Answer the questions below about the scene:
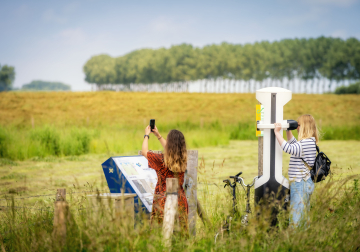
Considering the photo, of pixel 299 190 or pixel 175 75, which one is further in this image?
pixel 175 75

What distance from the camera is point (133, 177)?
14.0 feet

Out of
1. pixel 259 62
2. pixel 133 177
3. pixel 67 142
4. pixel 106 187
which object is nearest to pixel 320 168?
pixel 133 177

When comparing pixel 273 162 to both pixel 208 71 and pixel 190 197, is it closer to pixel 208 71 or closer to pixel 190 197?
pixel 190 197

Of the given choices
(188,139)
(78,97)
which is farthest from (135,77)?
(188,139)

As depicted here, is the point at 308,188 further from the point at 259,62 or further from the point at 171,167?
the point at 259,62

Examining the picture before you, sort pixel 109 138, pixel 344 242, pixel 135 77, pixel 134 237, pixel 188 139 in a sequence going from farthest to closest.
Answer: pixel 135 77 → pixel 188 139 → pixel 109 138 → pixel 344 242 → pixel 134 237

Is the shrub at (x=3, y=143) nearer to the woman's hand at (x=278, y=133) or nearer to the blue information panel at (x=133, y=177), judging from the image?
the blue information panel at (x=133, y=177)

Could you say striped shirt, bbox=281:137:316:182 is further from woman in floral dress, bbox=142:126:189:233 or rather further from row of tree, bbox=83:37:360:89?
row of tree, bbox=83:37:360:89

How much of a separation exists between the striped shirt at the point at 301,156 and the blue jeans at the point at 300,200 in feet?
0.24

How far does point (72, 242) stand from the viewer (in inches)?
115

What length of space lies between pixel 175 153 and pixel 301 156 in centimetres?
146

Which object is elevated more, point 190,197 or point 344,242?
point 190,197

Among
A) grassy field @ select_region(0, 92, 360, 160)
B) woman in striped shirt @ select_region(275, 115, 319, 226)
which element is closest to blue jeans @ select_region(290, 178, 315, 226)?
woman in striped shirt @ select_region(275, 115, 319, 226)

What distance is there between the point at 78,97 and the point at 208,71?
32.9 m
